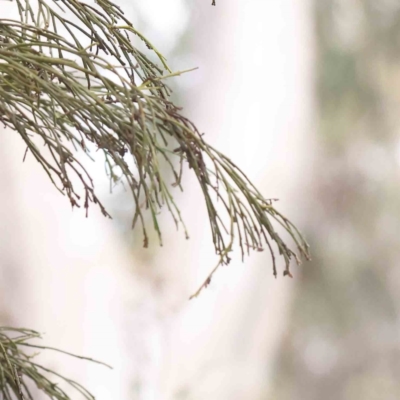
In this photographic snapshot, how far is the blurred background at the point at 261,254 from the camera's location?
4.09 feet

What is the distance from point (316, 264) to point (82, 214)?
2.25ft

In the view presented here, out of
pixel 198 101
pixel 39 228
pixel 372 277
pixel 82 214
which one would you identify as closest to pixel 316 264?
pixel 372 277

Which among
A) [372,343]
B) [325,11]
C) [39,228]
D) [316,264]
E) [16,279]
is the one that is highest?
[325,11]

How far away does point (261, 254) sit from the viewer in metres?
1.29

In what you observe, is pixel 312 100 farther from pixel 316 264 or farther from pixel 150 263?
pixel 150 263

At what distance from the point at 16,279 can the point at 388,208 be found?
107cm

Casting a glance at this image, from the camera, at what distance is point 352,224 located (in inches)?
50.9

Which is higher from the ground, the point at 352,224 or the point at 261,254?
the point at 352,224

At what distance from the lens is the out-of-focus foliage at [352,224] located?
126 cm

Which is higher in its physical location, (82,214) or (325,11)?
(325,11)

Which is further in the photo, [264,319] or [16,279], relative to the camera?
[264,319]

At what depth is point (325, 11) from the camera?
1.25 m

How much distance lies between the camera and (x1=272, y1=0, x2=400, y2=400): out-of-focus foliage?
126 cm

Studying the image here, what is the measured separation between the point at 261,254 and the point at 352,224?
28cm
